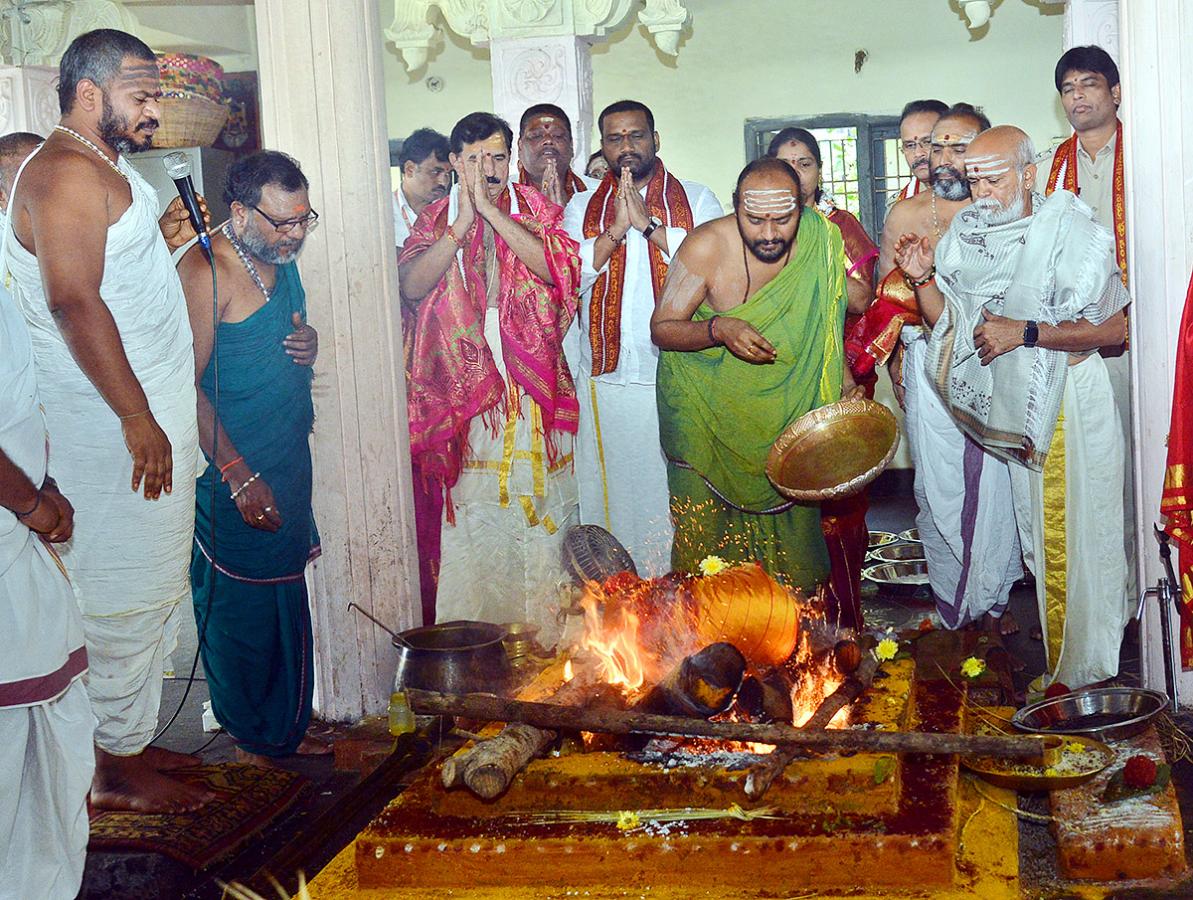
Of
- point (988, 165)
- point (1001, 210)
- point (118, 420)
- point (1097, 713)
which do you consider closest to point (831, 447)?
point (1001, 210)

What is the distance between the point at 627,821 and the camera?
380 centimetres

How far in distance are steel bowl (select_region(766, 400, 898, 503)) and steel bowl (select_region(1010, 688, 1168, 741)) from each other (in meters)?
1.02

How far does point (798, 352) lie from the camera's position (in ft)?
18.5

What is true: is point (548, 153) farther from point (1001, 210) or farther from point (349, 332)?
point (1001, 210)

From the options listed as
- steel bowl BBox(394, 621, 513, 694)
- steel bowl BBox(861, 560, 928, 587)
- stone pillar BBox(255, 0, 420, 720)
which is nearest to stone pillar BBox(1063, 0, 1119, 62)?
steel bowl BBox(861, 560, 928, 587)

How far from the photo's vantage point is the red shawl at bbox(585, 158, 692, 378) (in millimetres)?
6332

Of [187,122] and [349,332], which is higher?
[187,122]

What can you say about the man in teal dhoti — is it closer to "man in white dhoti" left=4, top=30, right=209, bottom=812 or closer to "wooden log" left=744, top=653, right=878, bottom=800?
"wooden log" left=744, top=653, right=878, bottom=800

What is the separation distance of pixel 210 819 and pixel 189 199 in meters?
2.01

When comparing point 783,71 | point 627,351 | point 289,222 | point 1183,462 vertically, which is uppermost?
point 783,71

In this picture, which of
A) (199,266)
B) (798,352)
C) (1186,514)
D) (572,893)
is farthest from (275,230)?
(1186,514)

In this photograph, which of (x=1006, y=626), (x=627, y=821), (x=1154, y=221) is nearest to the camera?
(x=627, y=821)

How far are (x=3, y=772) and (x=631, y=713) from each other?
1677 mm

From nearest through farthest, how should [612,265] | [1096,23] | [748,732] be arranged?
[748,732]
[612,265]
[1096,23]
